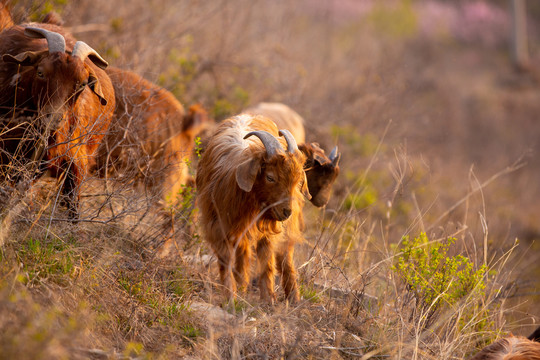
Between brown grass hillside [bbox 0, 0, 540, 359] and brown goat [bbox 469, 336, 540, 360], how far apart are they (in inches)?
20.2

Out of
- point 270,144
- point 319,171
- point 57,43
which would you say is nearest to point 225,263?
point 270,144

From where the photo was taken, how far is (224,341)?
4.45 metres

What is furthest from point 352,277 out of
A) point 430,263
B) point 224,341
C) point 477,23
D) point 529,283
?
point 477,23

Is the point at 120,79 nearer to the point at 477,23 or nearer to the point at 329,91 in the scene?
the point at 329,91

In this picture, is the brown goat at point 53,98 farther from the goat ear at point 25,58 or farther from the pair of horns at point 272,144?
the pair of horns at point 272,144

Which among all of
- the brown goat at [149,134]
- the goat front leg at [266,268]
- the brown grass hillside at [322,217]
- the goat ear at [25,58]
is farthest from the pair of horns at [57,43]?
the goat front leg at [266,268]

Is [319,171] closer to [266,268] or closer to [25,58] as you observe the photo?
[266,268]

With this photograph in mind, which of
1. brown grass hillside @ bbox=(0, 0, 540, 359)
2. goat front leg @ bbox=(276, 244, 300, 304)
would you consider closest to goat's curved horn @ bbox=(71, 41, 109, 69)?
brown grass hillside @ bbox=(0, 0, 540, 359)

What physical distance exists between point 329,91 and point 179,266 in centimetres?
1046

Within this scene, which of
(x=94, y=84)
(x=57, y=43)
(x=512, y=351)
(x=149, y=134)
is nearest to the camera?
(x=512, y=351)

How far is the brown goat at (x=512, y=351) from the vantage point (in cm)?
412

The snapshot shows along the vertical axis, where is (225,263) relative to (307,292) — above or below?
above

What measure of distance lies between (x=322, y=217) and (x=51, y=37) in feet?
11.2

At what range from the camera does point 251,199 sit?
511 cm
